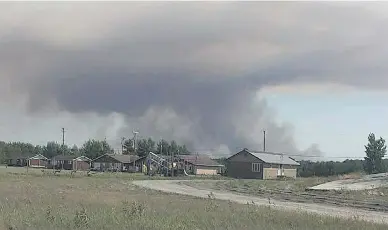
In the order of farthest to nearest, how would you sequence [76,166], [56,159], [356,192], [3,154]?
[3,154] < [56,159] < [76,166] < [356,192]

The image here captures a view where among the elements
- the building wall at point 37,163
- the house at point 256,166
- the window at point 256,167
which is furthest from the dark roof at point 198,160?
the building wall at point 37,163

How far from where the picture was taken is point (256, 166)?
9875 cm

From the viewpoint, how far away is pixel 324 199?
112 feet

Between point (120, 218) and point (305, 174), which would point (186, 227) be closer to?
point (120, 218)

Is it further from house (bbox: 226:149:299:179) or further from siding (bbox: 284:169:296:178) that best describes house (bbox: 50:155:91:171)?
siding (bbox: 284:169:296:178)

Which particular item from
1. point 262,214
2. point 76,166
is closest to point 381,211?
point 262,214

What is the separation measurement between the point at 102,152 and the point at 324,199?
12324cm

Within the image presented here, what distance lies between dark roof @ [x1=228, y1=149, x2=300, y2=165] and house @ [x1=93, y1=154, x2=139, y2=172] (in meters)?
34.0

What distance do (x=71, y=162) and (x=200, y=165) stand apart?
37858 millimetres

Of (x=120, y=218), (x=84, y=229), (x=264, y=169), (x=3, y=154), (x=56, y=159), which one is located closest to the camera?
(x=84, y=229)

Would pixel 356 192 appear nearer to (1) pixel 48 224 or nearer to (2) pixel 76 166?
(1) pixel 48 224

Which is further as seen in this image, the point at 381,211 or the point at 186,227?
the point at 381,211

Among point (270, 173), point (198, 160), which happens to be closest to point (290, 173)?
point (270, 173)

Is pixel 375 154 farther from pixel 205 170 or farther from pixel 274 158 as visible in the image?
pixel 205 170
